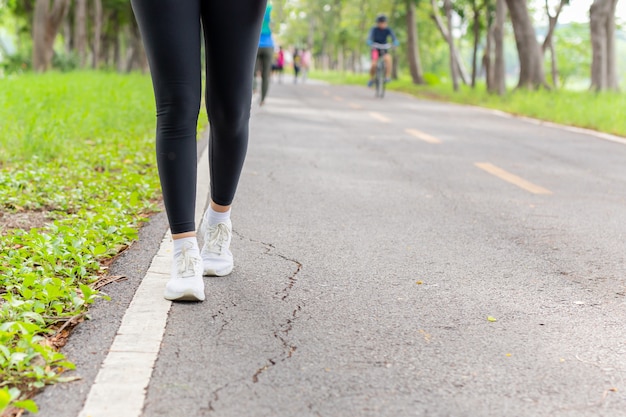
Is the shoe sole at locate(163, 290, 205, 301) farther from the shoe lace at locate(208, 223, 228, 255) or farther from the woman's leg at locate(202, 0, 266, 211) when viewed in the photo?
the woman's leg at locate(202, 0, 266, 211)

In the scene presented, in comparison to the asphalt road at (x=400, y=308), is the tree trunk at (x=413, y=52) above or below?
above

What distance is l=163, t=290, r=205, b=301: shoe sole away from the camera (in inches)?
129

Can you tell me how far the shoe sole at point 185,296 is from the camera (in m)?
3.28

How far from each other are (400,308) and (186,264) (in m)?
0.81

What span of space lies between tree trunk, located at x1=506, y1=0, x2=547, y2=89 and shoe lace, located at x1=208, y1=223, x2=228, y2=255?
Answer: 58.7ft

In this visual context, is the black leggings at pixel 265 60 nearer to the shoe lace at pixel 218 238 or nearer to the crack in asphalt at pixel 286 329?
the crack in asphalt at pixel 286 329

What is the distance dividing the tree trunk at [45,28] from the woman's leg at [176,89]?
19.0 metres

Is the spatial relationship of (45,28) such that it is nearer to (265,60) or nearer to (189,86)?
(265,60)

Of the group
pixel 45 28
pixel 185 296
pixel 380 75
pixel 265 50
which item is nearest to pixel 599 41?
pixel 380 75

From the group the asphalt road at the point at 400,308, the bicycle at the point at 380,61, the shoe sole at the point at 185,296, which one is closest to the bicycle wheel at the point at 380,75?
the bicycle at the point at 380,61

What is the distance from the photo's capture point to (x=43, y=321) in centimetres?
290

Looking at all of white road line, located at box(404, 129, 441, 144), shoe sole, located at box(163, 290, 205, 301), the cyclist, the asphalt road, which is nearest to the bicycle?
the cyclist

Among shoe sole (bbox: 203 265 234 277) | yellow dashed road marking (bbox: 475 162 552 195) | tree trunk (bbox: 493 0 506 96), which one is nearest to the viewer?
shoe sole (bbox: 203 265 234 277)

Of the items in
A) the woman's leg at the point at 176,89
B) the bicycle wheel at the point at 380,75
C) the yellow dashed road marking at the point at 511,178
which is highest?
the bicycle wheel at the point at 380,75
